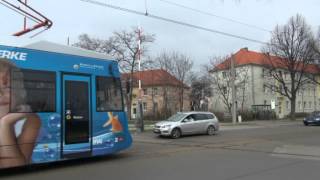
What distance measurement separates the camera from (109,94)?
51.4ft

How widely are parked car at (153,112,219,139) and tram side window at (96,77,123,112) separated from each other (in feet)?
40.5

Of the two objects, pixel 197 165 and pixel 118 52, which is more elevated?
pixel 118 52

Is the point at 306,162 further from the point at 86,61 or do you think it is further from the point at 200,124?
the point at 200,124

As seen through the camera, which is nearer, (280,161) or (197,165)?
(197,165)

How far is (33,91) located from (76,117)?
5.54ft

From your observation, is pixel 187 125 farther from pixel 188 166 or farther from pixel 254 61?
pixel 254 61

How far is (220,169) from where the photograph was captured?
43.8 ft

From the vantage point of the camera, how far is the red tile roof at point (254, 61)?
223ft

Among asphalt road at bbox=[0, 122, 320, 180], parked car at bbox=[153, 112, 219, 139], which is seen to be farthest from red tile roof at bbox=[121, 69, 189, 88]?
asphalt road at bbox=[0, 122, 320, 180]

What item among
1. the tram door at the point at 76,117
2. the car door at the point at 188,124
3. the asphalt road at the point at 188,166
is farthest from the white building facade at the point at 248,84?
the tram door at the point at 76,117

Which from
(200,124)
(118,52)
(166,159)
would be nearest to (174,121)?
(200,124)

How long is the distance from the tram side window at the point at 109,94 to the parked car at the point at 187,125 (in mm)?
12347

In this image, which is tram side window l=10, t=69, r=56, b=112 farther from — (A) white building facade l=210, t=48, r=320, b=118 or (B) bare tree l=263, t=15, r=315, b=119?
(A) white building facade l=210, t=48, r=320, b=118

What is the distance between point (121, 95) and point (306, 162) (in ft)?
21.0
